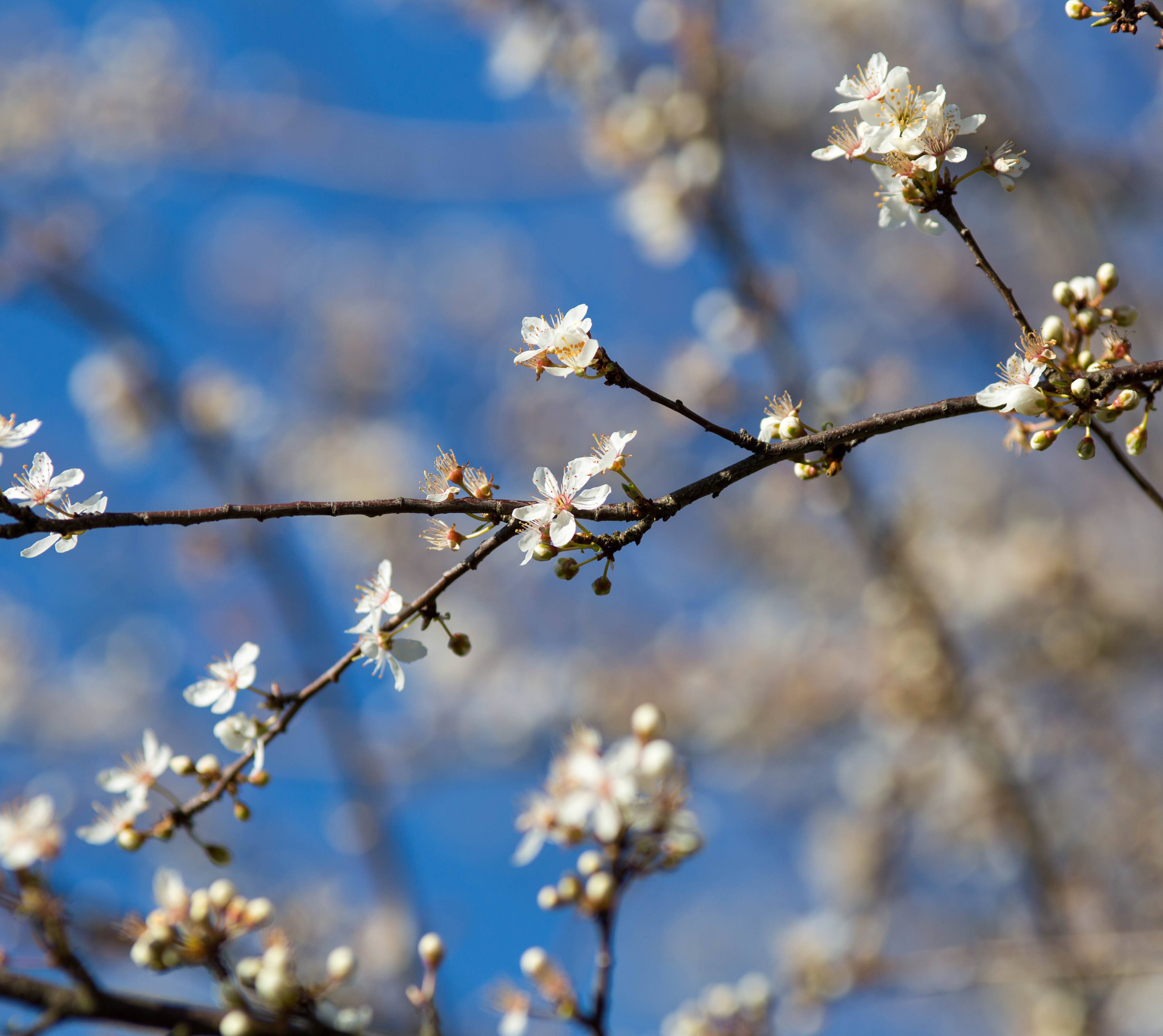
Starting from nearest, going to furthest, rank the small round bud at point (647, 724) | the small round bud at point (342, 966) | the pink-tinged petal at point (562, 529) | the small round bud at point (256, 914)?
the pink-tinged petal at point (562, 529), the small round bud at point (256, 914), the small round bud at point (342, 966), the small round bud at point (647, 724)

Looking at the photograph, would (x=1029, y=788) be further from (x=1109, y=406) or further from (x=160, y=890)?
(x=160, y=890)

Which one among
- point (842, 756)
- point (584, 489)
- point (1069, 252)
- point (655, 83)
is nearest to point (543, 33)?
point (655, 83)

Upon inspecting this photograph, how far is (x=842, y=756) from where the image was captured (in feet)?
21.9

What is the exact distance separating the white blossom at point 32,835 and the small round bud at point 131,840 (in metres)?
0.17

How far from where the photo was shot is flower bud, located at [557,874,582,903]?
2105mm

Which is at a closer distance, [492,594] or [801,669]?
[801,669]

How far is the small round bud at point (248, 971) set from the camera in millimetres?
1929

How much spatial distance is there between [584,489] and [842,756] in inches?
215

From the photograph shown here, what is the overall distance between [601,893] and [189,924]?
34.2 inches

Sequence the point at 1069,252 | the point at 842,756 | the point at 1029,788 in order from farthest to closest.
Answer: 1. the point at 842,756
2. the point at 1069,252
3. the point at 1029,788

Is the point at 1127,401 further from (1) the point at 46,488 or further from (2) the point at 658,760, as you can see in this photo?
(1) the point at 46,488

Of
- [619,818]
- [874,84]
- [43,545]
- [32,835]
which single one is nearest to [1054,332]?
[874,84]

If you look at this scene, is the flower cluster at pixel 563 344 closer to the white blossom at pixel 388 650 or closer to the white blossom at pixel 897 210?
the white blossom at pixel 388 650

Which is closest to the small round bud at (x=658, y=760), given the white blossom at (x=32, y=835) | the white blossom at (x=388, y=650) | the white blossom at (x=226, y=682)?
the white blossom at (x=388, y=650)
